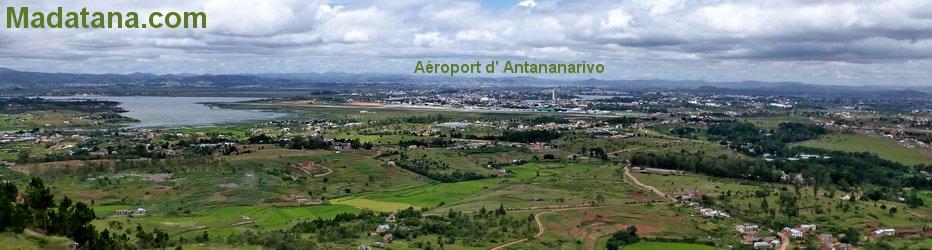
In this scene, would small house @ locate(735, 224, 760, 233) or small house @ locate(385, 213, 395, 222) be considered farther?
small house @ locate(385, 213, 395, 222)

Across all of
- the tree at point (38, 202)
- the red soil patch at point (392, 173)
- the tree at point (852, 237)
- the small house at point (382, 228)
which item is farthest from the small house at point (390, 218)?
the tree at point (852, 237)

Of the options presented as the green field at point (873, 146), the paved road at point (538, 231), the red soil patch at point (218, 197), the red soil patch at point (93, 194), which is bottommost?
the red soil patch at point (218, 197)

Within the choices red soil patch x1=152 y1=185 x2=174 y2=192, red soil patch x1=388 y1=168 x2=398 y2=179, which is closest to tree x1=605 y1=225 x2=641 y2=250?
red soil patch x1=388 y1=168 x2=398 y2=179

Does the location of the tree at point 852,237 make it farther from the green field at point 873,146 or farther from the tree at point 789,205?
the green field at point 873,146

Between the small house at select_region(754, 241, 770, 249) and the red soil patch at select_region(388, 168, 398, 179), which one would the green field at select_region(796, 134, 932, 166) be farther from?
the red soil patch at select_region(388, 168, 398, 179)

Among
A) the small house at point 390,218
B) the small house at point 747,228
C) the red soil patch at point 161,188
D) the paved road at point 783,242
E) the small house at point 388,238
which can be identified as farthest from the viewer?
the red soil patch at point 161,188

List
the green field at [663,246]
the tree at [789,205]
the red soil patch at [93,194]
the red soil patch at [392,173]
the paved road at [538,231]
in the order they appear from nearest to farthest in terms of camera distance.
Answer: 1. the paved road at [538,231]
2. the green field at [663,246]
3. the tree at [789,205]
4. the red soil patch at [93,194]
5. the red soil patch at [392,173]

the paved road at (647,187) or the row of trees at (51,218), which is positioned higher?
the row of trees at (51,218)

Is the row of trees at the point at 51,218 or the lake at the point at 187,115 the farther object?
the lake at the point at 187,115

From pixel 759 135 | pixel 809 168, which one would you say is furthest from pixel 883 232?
pixel 759 135
